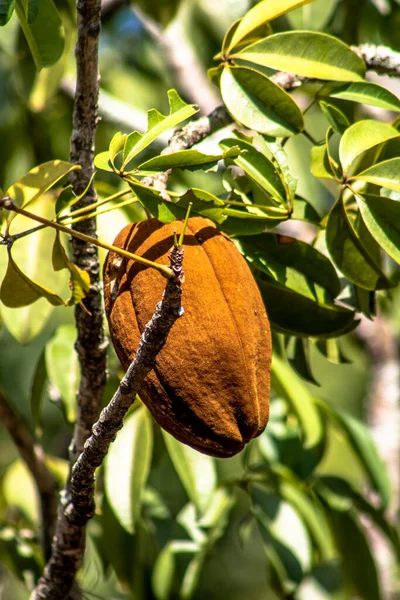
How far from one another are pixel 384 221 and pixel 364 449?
0.67 m

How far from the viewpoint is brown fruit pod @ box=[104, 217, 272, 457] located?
2.17ft

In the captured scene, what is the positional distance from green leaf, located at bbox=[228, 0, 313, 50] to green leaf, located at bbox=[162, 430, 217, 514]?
0.59m

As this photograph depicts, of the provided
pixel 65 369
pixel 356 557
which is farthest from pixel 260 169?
pixel 356 557

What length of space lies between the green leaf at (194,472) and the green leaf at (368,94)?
560 millimetres

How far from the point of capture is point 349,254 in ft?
2.69

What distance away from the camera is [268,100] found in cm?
84

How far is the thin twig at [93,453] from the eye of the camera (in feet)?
1.95

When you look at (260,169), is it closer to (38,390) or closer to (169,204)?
(169,204)

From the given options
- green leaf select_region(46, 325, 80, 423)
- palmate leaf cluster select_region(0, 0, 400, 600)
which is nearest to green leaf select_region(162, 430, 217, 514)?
palmate leaf cluster select_region(0, 0, 400, 600)

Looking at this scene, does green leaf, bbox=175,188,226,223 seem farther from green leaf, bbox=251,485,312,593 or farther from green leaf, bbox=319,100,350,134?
green leaf, bbox=251,485,312,593

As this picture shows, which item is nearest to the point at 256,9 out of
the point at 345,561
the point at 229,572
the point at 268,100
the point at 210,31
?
the point at 268,100

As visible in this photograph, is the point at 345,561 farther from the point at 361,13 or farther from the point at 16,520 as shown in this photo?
the point at 361,13

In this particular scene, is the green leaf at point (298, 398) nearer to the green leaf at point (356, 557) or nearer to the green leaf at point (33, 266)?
the green leaf at point (356, 557)

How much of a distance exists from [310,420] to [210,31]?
1277 millimetres
